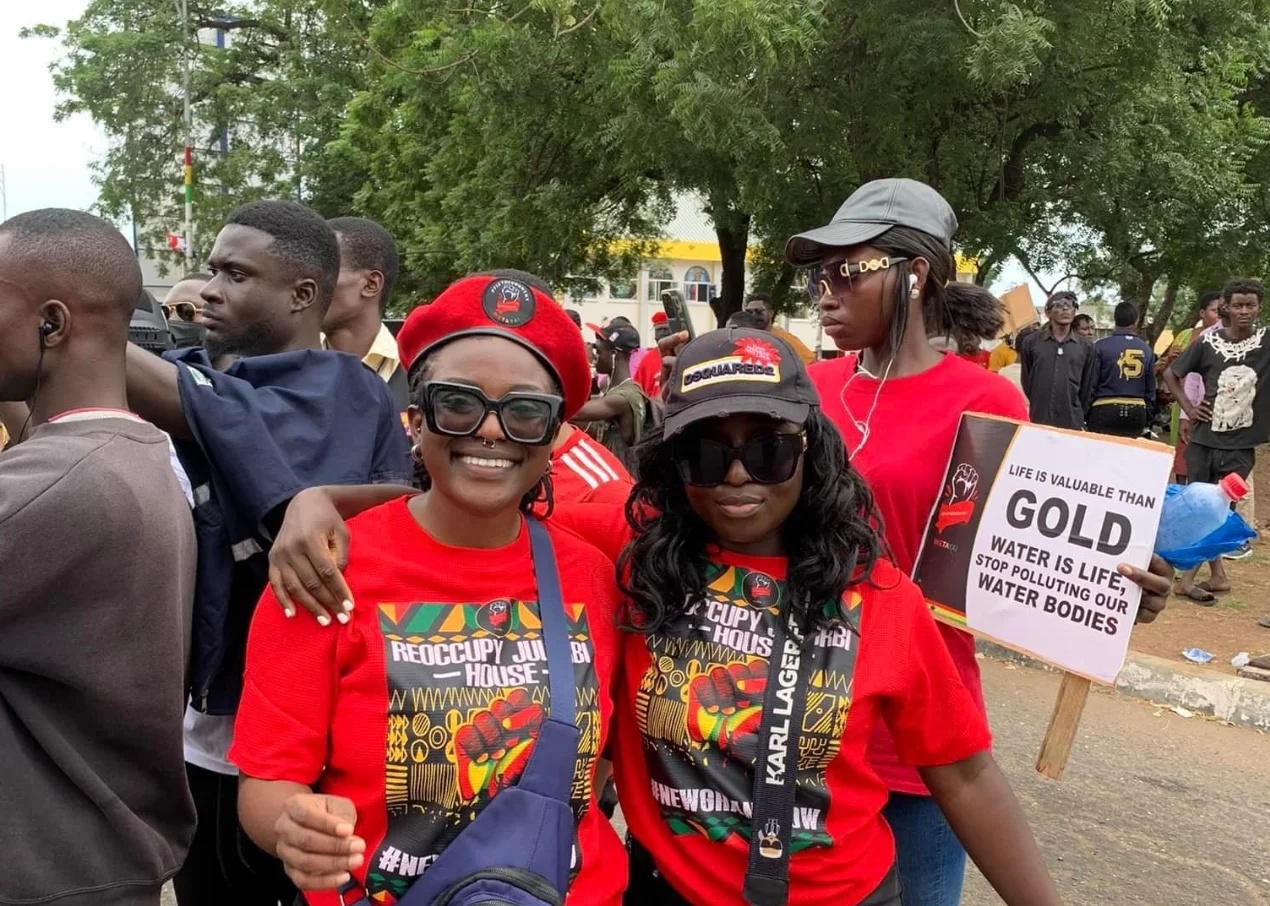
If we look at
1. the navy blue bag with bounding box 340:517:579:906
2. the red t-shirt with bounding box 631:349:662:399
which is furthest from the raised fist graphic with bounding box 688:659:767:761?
the red t-shirt with bounding box 631:349:662:399

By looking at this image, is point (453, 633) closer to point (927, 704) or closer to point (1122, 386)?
point (927, 704)

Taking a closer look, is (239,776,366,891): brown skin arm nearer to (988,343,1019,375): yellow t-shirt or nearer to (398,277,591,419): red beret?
(398,277,591,419): red beret

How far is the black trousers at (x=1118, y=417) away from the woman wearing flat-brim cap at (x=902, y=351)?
952 cm

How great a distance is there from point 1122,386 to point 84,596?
11302 millimetres

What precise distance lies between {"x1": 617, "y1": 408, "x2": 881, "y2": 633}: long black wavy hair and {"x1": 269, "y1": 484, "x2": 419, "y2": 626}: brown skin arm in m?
0.50

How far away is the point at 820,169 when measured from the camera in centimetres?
1055

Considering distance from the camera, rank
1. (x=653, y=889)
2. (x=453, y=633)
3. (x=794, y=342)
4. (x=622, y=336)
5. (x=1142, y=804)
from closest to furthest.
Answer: (x=453, y=633)
(x=653, y=889)
(x=1142, y=804)
(x=794, y=342)
(x=622, y=336)

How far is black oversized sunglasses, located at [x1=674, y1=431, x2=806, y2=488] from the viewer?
6.16 ft

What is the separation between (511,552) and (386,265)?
7.80ft

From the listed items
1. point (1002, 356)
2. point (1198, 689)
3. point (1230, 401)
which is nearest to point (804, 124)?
point (1002, 356)

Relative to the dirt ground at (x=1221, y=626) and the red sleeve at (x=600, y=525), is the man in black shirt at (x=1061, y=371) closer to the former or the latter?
the dirt ground at (x=1221, y=626)

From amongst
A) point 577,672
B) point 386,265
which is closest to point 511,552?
point 577,672

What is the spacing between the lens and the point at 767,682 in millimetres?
1799

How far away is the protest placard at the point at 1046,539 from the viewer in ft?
7.41
